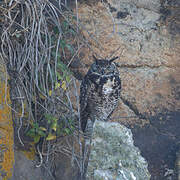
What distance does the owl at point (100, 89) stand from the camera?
8.94 ft

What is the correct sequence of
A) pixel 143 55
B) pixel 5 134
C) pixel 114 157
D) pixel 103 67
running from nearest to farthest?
pixel 114 157
pixel 5 134
pixel 103 67
pixel 143 55

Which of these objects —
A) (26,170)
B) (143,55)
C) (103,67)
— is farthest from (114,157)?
(143,55)

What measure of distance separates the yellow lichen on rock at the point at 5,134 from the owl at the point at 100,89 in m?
0.75

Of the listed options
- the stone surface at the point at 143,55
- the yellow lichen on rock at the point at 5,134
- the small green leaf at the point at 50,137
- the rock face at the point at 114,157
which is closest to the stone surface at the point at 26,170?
the yellow lichen on rock at the point at 5,134

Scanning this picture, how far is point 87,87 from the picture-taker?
2.83 meters

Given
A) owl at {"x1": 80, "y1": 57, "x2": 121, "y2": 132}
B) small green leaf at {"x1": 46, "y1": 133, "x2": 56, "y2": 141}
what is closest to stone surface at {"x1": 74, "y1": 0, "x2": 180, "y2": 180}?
owl at {"x1": 80, "y1": 57, "x2": 121, "y2": 132}

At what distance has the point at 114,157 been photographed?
1826 mm

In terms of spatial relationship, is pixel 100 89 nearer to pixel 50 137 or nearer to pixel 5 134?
pixel 50 137

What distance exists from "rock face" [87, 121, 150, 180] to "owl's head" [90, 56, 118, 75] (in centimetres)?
83

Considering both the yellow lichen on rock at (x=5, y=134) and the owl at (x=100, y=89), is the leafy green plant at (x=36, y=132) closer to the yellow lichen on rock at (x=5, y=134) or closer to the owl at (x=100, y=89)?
the yellow lichen on rock at (x=5, y=134)

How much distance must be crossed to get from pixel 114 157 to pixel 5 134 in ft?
2.71

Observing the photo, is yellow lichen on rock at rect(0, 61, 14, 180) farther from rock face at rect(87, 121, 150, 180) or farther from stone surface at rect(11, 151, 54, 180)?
rock face at rect(87, 121, 150, 180)

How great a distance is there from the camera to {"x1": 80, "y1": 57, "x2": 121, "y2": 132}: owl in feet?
8.94

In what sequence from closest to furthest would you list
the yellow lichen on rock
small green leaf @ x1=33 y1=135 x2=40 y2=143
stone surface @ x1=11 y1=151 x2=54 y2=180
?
the yellow lichen on rock
stone surface @ x1=11 y1=151 x2=54 y2=180
small green leaf @ x1=33 y1=135 x2=40 y2=143
